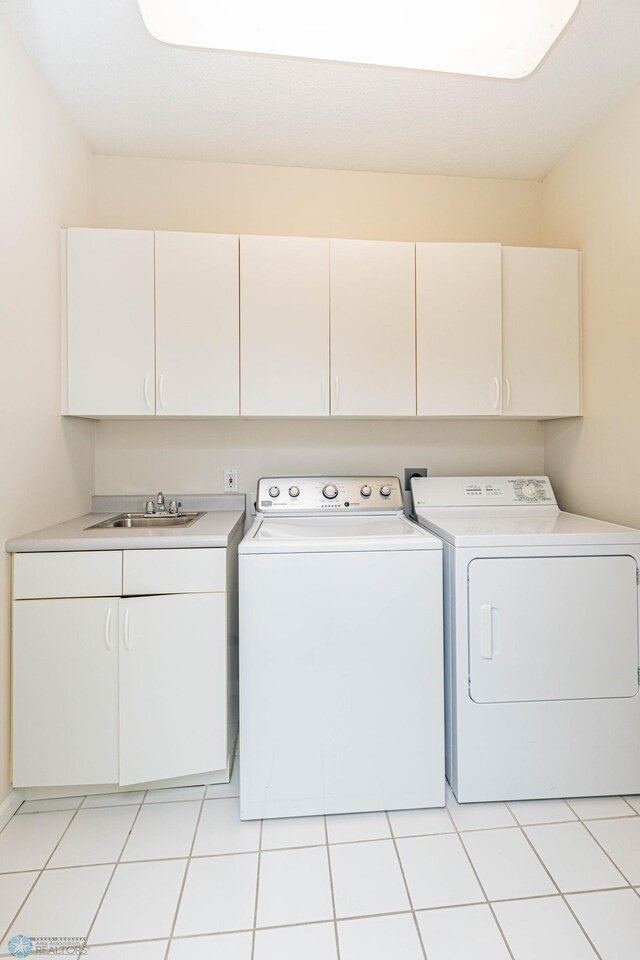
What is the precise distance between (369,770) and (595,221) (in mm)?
2378

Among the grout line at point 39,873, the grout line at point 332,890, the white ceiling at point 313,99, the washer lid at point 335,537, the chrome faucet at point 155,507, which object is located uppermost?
the white ceiling at point 313,99

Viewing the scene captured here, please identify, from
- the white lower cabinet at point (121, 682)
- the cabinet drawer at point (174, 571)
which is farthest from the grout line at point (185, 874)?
the cabinet drawer at point (174, 571)

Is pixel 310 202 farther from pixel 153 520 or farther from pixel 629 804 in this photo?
pixel 629 804

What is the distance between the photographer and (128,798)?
1.76 meters

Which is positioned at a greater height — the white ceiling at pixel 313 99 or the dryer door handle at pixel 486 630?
the white ceiling at pixel 313 99

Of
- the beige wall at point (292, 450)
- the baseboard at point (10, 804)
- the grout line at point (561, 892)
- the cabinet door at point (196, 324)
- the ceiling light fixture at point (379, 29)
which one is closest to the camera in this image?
the grout line at point (561, 892)

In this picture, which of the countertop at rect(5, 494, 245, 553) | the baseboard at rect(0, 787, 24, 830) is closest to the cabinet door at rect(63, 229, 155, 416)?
the countertop at rect(5, 494, 245, 553)

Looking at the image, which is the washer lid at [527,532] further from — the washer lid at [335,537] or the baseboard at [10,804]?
the baseboard at [10,804]

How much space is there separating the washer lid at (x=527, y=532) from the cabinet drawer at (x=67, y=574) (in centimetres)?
119

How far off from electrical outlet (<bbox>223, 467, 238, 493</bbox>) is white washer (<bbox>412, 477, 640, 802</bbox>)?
3.71 ft

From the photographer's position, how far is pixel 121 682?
171 cm

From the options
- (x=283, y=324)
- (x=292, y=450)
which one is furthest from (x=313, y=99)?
(x=292, y=450)

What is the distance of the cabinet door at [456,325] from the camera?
7.14ft

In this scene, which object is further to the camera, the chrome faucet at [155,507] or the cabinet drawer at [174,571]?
the chrome faucet at [155,507]
